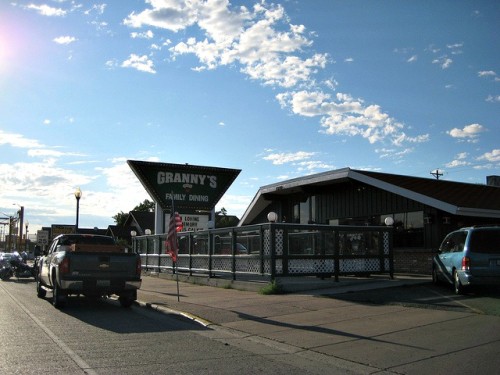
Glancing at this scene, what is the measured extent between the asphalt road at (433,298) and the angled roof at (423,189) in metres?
4.34

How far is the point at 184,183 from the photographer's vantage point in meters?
26.5

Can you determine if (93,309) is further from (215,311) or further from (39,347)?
(39,347)

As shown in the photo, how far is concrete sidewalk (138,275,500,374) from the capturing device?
711 cm

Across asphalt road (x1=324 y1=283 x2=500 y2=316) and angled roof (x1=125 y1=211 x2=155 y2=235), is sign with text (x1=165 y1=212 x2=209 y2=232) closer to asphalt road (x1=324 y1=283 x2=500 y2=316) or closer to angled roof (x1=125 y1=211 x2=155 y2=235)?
asphalt road (x1=324 y1=283 x2=500 y2=316)

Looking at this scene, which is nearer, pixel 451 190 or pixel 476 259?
pixel 476 259

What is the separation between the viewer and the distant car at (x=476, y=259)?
12539mm

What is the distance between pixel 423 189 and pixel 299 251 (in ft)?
23.6

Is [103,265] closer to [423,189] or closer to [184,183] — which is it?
[423,189]

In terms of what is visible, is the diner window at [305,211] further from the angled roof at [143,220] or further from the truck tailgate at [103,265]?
the angled roof at [143,220]

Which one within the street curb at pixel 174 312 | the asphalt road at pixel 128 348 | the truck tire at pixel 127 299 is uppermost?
the truck tire at pixel 127 299

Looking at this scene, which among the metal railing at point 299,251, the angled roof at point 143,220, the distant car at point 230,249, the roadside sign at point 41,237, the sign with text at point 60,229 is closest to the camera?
the metal railing at point 299,251

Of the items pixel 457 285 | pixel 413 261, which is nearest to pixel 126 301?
pixel 457 285

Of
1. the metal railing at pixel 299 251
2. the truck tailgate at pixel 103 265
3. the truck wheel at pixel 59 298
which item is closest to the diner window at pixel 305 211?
the metal railing at pixel 299 251

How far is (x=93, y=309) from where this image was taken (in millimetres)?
13336
